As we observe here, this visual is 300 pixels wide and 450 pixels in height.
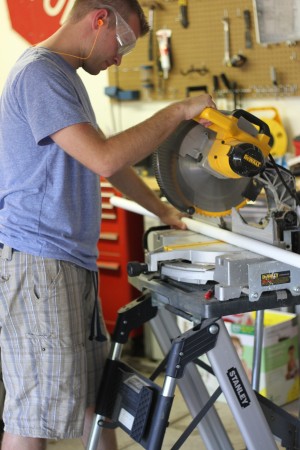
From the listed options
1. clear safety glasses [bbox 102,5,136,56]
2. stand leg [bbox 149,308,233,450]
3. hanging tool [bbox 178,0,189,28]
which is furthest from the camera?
hanging tool [bbox 178,0,189,28]

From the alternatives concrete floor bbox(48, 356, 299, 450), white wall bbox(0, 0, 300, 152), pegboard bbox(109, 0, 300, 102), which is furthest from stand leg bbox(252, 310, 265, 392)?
pegboard bbox(109, 0, 300, 102)

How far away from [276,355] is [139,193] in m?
1.20

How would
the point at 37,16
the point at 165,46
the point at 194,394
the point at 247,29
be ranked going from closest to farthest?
the point at 194,394 → the point at 247,29 → the point at 165,46 → the point at 37,16

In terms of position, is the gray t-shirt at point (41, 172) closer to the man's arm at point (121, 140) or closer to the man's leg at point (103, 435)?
the man's arm at point (121, 140)

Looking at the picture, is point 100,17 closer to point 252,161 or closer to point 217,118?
point 217,118

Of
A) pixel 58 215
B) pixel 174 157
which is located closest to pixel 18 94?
pixel 58 215

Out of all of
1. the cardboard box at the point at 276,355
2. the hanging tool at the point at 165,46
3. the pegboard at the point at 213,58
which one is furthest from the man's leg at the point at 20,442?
the hanging tool at the point at 165,46

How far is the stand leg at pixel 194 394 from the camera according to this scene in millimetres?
2127

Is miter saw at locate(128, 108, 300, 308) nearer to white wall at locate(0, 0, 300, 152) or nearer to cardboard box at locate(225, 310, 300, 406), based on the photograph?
cardboard box at locate(225, 310, 300, 406)

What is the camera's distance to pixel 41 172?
1.85 meters

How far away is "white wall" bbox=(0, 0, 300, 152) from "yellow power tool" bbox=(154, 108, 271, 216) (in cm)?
178

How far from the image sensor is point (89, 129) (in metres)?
1.75

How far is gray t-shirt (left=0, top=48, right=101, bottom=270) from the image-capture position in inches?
69.2

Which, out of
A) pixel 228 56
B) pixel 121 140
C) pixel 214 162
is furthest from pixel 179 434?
pixel 228 56
